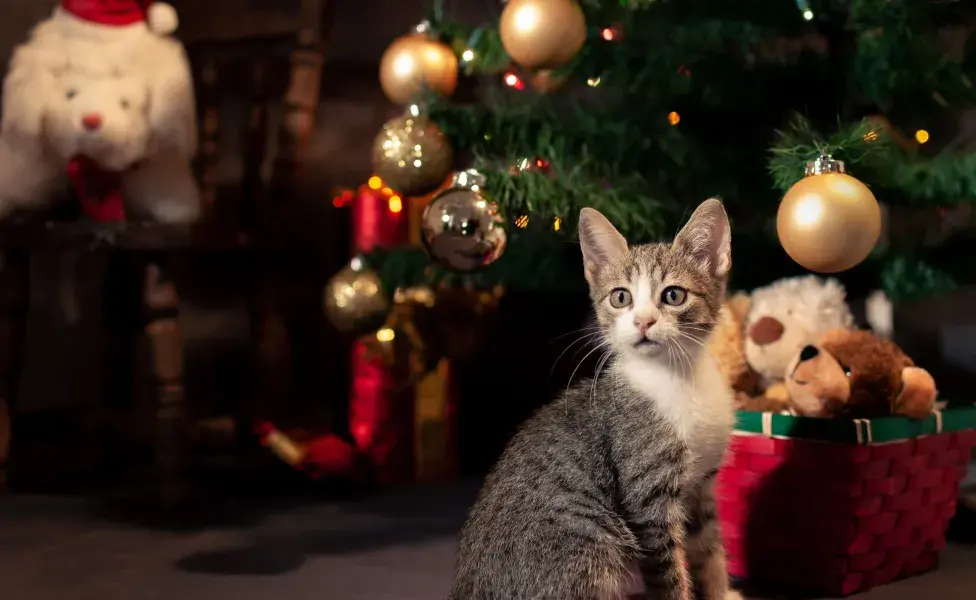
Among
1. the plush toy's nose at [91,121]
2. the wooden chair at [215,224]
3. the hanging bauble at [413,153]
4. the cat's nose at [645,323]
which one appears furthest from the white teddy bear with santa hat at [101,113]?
the cat's nose at [645,323]

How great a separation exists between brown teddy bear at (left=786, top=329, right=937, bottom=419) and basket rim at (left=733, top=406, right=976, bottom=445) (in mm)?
21

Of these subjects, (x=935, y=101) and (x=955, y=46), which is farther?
(x=955, y=46)

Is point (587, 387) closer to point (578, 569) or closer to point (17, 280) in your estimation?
point (578, 569)

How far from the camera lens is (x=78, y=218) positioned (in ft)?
5.45

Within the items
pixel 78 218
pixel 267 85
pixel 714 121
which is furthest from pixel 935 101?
pixel 78 218

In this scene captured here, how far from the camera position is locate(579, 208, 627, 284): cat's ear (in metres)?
1.01

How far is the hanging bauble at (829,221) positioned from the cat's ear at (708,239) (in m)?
0.07

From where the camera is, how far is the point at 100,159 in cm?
153

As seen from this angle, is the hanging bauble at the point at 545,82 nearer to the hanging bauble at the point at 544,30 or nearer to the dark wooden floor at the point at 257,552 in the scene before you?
the hanging bauble at the point at 544,30

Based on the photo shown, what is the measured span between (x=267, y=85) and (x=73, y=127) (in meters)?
0.45

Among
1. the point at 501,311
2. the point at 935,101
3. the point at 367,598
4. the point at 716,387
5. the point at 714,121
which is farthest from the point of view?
the point at 501,311

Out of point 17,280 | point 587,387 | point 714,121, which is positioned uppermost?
point 714,121

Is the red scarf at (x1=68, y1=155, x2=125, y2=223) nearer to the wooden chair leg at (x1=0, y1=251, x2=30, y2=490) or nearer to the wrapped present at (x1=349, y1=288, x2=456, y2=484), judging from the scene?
the wooden chair leg at (x1=0, y1=251, x2=30, y2=490)

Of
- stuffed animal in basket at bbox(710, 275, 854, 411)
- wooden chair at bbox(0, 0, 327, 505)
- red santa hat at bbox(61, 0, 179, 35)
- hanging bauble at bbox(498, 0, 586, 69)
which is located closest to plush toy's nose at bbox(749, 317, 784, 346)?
stuffed animal in basket at bbox(710, 275, 854, 411)
